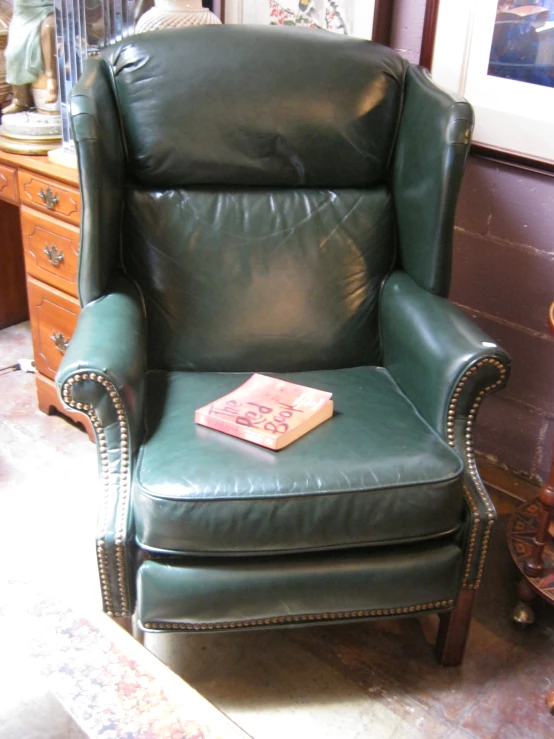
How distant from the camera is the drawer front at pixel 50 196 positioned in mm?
2049

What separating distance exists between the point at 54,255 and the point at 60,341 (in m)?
0.25

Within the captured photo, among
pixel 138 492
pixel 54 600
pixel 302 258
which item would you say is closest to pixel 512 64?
pixel 302 258

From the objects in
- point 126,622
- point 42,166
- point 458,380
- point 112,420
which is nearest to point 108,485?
point 112,420

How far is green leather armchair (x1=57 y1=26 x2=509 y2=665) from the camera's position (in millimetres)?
1401

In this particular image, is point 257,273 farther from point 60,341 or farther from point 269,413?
point 60,341

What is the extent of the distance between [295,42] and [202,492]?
1041 millimetres

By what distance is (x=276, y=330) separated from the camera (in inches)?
71.8

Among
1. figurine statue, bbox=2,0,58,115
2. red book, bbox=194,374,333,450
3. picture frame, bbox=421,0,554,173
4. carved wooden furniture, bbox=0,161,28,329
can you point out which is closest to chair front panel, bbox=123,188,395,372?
red book, bbox=194,374,333,450

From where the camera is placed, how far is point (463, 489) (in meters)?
1.48

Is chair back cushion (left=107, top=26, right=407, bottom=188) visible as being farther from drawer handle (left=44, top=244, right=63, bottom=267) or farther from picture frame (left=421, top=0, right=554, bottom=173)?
drawer handle (left=44, top=244, right=63, bottom=267)

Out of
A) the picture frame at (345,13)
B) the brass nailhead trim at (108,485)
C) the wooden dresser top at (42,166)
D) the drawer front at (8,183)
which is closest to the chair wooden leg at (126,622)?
the brass nailhead trim at (108,485)

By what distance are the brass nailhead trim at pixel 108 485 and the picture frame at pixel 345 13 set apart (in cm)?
115

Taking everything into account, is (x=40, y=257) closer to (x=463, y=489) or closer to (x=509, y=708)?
(x=463, y=489)

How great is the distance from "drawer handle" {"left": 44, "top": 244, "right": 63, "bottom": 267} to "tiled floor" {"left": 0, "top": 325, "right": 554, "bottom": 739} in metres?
0.66
